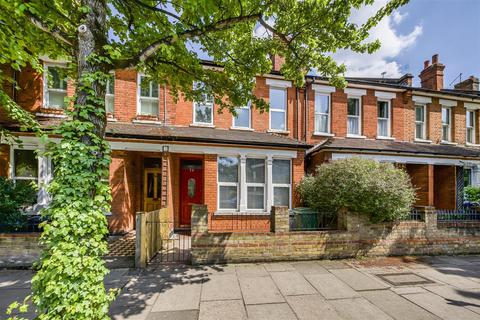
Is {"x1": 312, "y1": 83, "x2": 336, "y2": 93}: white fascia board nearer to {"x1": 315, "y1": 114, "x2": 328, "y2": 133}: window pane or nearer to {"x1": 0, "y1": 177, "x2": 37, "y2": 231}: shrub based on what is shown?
{"x1": 315, "y1": 114, "x2": 328, "y2": 133}: window pane

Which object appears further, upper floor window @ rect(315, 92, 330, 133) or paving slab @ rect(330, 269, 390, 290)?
upper floor window @ rect(315, 92, 330, 133)

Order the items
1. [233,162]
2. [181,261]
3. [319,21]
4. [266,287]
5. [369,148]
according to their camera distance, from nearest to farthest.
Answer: [266,287], [319,21], [181,261], [233,162], [369,148]

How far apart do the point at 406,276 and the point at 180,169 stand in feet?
26.9

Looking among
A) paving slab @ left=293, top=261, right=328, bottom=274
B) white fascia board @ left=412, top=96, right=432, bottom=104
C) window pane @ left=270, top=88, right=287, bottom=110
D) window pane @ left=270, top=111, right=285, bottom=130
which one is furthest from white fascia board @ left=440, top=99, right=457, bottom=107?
paving slab @ left=293, top=261, right=328, bottom=274

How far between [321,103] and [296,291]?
9.04 m

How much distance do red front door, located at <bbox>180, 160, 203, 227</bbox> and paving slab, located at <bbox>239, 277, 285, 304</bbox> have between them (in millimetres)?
5267

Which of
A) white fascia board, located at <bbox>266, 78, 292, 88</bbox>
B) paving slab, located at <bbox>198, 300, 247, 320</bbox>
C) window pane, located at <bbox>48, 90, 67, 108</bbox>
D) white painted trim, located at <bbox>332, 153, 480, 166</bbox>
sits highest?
white fascia board, located at <bbox>266, 78, 292, 88</bbox>

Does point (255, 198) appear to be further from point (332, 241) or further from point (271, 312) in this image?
point (271, 312)

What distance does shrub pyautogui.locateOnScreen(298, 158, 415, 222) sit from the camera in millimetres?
6215

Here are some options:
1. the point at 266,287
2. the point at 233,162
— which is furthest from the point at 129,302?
the point at 233,162

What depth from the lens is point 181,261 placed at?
601cm

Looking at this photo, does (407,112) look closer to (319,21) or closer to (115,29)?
(319,21)

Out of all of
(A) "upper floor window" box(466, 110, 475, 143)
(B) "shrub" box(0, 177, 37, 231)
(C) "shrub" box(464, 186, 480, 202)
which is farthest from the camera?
(A) "upper floor window" box(466, 110, 475, 143)

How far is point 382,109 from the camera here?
11797 mm
